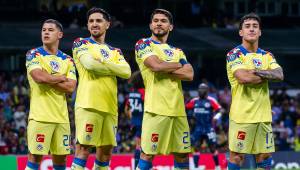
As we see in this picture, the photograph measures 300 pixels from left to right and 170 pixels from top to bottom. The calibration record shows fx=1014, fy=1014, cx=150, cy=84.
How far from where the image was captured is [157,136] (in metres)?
13.9

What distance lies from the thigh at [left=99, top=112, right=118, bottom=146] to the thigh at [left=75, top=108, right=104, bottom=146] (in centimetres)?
7

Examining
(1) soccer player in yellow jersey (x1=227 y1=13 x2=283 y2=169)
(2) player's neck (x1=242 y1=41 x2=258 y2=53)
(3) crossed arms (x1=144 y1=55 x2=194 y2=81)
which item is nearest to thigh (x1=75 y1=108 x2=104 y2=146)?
(3) crossed arms (x1=144 y1=55 x2=194 y2=81)

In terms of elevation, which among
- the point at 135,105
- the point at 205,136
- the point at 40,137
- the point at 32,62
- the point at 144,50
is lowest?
the point at 205,136

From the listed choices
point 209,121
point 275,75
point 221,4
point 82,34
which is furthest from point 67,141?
point 221,4

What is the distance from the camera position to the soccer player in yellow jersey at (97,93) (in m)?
13.6

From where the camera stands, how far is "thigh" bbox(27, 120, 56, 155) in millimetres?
13516

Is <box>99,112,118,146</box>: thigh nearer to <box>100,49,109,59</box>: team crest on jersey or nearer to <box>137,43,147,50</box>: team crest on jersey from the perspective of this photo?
<box>100,49,109,59</box>: team crest on jersey

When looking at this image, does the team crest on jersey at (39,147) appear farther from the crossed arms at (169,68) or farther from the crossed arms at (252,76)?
the crossed arms at (252,76)

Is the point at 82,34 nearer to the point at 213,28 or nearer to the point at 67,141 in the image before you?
the point at 213,28

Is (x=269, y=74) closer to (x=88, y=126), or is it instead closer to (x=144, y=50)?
(x=144, y=50)

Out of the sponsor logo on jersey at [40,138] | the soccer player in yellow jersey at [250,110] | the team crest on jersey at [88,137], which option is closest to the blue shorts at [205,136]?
the soccer player in yellow jersey at [250,110]

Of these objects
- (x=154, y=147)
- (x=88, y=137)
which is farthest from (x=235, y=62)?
(x=88, y=137)

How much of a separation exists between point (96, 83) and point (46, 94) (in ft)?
2.27

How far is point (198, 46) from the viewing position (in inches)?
1156
